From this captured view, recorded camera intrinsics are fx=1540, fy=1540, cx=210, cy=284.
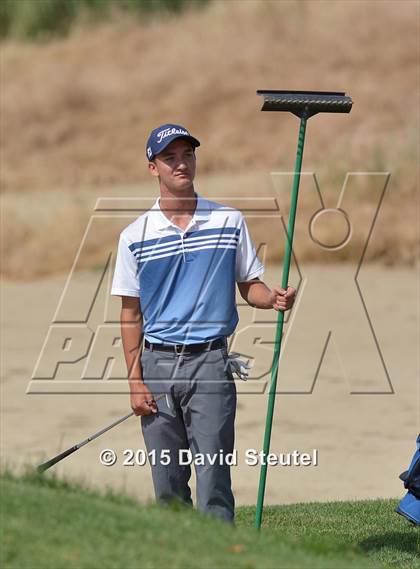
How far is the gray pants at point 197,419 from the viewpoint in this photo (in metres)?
6.45

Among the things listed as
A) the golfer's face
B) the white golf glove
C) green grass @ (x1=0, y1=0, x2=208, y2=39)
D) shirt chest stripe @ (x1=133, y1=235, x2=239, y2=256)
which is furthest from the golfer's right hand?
green grass @ (x1=0, y1=0, x2=208, y2=39)

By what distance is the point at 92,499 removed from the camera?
6023 mm

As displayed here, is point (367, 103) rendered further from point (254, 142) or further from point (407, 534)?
→ point (407, 534)

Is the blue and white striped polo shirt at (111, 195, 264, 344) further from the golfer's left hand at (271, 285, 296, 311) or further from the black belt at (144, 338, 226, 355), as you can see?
the golfer's left hand at (271, 285, 296, 311)

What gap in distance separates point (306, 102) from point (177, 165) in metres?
0.89

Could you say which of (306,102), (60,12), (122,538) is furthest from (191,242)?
(60,12)

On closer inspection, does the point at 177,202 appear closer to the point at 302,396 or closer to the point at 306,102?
the point at 306,102

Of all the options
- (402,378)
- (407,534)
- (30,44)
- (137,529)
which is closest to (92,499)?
(137,529)

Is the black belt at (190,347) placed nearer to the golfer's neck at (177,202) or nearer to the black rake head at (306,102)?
the golfer's neck at (177,202)

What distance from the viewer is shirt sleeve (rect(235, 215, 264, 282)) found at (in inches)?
260

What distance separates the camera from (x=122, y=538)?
18.3ft

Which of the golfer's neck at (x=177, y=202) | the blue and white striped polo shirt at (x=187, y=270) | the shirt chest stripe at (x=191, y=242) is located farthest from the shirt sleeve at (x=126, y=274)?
the golfer's neck at (x=177, y=202)

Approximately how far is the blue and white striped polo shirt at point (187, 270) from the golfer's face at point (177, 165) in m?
0.15

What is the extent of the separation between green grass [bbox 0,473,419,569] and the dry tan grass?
1985 centimetres
